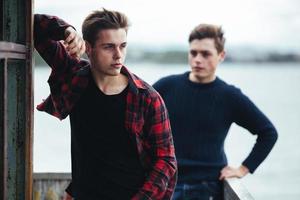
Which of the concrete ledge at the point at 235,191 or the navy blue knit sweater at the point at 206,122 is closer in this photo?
the concrete ledge at the point at 235,191

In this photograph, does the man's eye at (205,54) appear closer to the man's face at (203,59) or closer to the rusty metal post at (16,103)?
the man's face at (203,59)

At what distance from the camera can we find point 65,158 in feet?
79.5

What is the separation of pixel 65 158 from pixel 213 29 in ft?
67.8

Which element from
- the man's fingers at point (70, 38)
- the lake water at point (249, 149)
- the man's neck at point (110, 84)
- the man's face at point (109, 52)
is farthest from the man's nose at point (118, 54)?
the lake water at point (249, 149)

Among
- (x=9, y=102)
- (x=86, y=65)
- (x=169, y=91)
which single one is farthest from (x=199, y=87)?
(x=9, y=102)

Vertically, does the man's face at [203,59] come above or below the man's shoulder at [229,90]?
above

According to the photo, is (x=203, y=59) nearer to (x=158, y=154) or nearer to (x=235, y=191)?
(x=235, y=191)

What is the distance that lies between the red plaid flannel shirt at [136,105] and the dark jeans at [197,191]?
128cm

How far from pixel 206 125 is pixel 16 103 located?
1679 mm

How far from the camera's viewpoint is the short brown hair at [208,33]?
413 cm

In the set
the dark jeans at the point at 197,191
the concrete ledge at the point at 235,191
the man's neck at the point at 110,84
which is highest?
the man's neck at the point at 110,84

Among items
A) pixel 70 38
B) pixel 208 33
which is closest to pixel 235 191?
pixel 208 33

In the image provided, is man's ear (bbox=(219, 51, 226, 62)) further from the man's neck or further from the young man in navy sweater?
the man's neck

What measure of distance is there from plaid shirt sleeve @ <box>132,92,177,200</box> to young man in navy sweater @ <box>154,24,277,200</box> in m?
1.38
